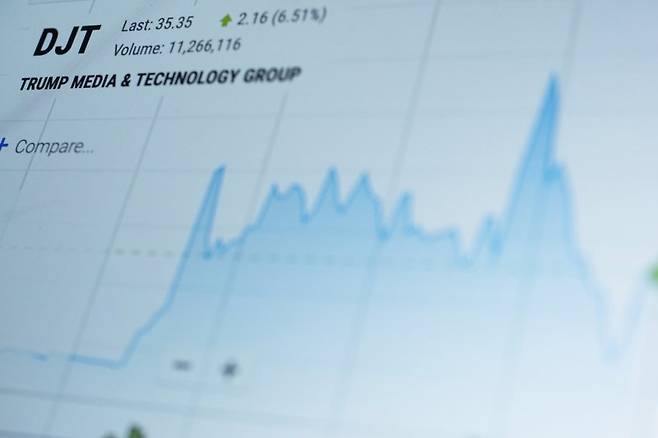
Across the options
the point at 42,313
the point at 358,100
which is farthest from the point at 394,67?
the point at 42,313

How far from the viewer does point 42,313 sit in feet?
5.19

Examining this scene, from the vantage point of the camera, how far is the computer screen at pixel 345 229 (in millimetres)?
1246

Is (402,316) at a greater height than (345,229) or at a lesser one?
lesser

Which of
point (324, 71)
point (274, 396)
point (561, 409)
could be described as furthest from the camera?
point (324, 71)

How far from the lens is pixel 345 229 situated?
1.42 m

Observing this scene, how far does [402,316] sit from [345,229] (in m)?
0.18

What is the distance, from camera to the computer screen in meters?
1.25

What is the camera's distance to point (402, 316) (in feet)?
4.34

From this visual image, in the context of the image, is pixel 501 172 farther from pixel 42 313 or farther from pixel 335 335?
pixel 42 313

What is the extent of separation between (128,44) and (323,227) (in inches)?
24.3

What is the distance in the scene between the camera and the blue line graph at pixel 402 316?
47.9 inches

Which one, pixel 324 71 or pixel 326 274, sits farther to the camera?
pixel 324 71

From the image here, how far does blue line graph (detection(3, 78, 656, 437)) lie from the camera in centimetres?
122

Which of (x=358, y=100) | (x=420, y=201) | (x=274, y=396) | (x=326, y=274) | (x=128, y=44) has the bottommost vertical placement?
(x=274, y=396)
